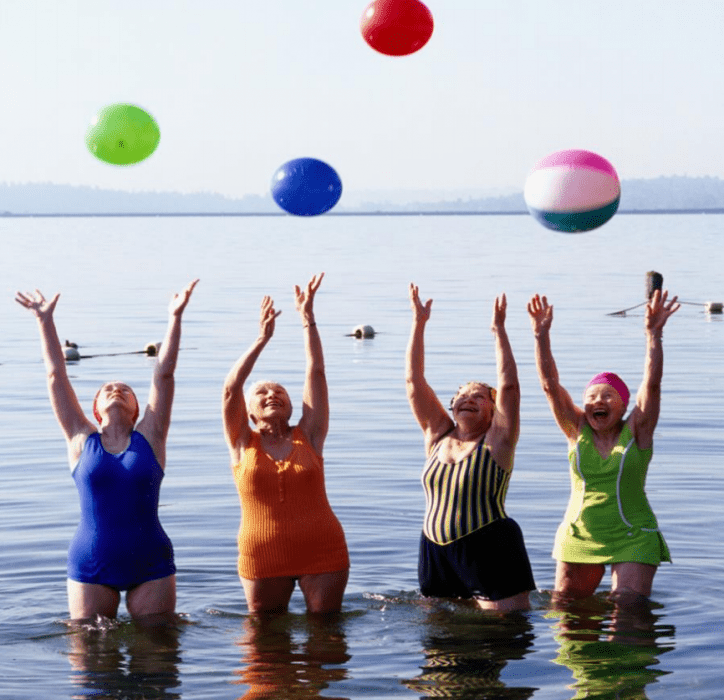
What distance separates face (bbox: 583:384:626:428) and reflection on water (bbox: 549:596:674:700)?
1.30m

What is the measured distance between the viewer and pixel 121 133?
11.6m

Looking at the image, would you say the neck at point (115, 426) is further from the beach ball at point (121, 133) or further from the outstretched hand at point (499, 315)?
the beach ball at point (121, 133)

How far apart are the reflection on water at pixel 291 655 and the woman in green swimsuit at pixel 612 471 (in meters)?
1.79

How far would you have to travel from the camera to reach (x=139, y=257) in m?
73.7

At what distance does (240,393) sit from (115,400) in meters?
0.83

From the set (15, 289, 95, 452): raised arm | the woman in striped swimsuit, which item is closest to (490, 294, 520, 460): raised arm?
the woman in striped swimsuit

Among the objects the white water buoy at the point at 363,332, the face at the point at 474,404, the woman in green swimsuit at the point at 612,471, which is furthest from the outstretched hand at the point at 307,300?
the white water buoy at the point at 363,332

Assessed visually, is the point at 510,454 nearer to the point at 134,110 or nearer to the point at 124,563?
the point at 124,563

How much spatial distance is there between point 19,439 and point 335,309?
2120cm

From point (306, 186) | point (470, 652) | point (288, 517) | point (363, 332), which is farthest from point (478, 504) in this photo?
point (363, 332)

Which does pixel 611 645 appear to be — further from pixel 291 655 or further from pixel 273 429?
pixel 273 429

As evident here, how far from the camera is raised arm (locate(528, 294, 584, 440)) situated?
9.55m

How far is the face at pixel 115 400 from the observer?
9.00 metres

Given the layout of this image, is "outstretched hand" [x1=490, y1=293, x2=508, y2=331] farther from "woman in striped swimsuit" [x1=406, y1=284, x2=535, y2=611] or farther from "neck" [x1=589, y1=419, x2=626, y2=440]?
"neck" [x1=589, y1=419, x2=626, y2=440]
